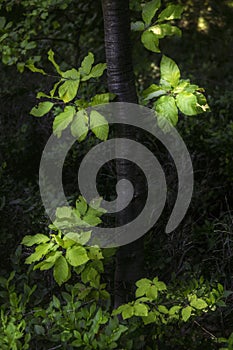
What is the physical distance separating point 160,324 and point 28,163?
7.05ft

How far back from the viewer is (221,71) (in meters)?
6.89

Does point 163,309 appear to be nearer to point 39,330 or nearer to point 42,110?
point 39,330

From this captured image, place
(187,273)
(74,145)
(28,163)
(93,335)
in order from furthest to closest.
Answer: (28,163)
(74,145)
(187,273)
(93,335)

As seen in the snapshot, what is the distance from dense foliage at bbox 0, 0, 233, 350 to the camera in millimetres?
2193

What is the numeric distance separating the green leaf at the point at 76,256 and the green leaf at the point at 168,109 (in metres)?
0.62

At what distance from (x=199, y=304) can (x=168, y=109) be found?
808mm

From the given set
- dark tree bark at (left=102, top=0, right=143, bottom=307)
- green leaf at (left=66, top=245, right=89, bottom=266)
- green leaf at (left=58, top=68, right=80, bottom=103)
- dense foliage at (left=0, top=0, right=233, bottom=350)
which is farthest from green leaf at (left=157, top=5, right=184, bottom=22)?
green leaf at (left=66, top=245, right=89, bottom=266)

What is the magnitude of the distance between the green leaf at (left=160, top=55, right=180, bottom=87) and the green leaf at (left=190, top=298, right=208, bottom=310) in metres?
0.89

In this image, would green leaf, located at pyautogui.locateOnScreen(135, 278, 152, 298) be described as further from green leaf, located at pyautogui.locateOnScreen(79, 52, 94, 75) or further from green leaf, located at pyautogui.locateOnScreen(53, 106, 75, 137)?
green leaf, located at pyautogui.locateOnScreen(79, 52, 94, 75)

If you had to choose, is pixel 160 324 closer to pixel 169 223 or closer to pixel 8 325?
pixel 8 325

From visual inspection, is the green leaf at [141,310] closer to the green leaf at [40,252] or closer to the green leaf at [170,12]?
the green leaf at [40,252]

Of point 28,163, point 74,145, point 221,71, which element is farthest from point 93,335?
point 221,71

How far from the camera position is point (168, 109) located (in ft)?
7.13

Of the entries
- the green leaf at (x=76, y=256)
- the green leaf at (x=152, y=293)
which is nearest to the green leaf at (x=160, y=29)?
the green leaf at (x=76, y=256)
